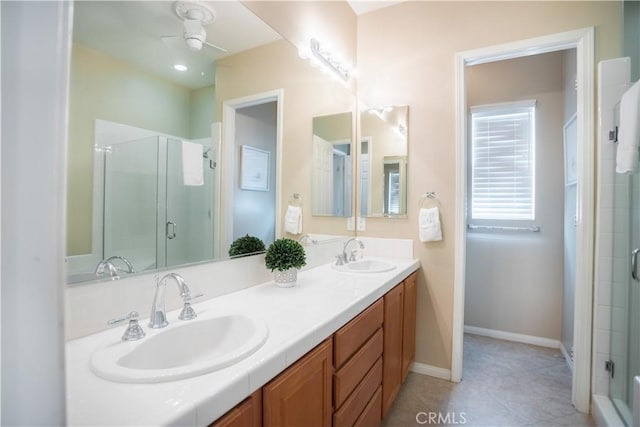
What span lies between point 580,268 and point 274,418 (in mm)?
1987

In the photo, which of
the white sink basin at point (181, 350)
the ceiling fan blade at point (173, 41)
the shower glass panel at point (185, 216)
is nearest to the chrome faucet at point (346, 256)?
the shower glass panel at point (185, 216)

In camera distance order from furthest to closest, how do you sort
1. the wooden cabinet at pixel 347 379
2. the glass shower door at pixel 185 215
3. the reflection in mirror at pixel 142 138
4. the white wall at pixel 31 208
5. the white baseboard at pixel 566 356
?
the white baseboard at pixel 566 356
the glass shower door at pixel 185 215
the reflection in mirror at pixel 142 138
the wooden cabinet at pixel 347 379
the white wall at pixel 31 208

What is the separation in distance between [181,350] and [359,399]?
0.78 m

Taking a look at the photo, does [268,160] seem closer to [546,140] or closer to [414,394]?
[414,394]

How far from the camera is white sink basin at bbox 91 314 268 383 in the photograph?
67 centimetres

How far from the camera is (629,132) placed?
57.8 inches

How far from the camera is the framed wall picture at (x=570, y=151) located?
7.27 feet

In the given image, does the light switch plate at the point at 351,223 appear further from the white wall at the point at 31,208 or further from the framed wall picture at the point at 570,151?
the white wall at the point at 31,208

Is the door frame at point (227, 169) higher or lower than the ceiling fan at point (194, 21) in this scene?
lower

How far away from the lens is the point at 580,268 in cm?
187

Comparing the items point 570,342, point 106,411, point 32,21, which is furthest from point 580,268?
point 32,21

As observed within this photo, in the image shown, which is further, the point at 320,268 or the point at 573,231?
the point at 573,231

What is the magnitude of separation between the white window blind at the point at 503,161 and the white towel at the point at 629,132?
132 cm

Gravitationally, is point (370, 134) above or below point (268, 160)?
above
